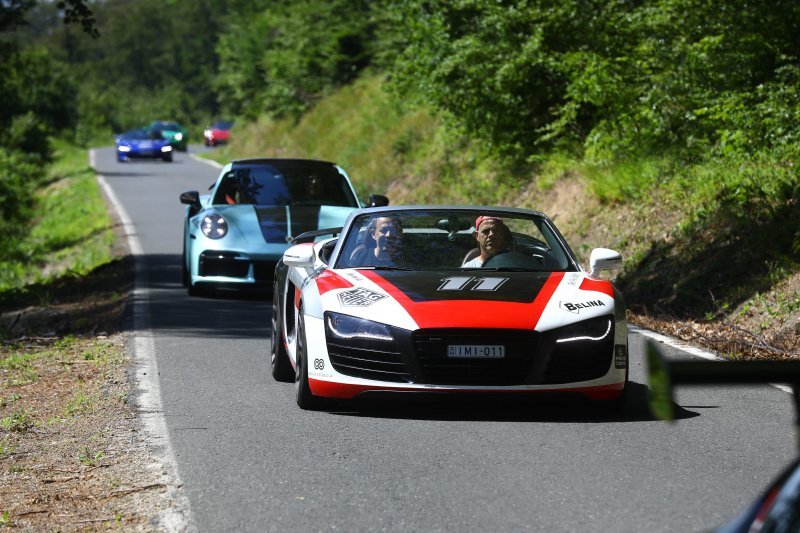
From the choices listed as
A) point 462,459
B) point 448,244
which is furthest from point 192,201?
point 462,459

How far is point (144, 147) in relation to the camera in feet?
192

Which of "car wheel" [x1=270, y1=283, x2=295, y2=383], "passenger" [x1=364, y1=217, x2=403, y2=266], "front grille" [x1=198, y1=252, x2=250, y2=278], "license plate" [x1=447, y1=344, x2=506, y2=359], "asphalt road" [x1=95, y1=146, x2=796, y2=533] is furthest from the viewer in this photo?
"front grille" [x1=198, y1=252, x2=250, y2=278]

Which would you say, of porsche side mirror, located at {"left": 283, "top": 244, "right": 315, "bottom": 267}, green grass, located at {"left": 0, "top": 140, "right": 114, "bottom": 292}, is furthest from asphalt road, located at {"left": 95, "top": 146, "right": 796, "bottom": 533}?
green grass, located at {"left": 0, "top": 140, "right": 114, "bottom": 292}

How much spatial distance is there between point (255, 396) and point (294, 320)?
1.78 ft

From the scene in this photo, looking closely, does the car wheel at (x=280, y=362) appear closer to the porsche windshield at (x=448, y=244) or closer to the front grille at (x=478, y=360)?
the porsche windshield at (x=448, y=244)

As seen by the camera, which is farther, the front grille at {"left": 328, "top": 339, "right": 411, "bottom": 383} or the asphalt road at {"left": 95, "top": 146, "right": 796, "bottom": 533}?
the front grille at {"left": 328, "top": 339, "right": 411, "bottom": 383}

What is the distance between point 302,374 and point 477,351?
1.11m

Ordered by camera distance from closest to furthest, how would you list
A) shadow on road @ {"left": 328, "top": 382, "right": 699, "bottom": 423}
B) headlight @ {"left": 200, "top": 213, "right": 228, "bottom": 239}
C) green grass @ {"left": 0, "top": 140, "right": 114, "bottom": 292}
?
shadow on road @ {"left": 328, "top": 382, "right": 699, "bottom": 423}
headlight @ {"left": 200, "top": 213, "right": 228, "bottom": 239}
green grass @ {"left": 0, "top": 140, "right": 114, "bottom": 292}

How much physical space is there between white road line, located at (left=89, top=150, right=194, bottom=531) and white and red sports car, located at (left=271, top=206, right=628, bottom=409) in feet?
2.92

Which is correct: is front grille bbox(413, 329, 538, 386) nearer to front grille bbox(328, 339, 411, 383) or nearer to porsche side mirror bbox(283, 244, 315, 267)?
front grille bbox(328, 339, 411, 383)

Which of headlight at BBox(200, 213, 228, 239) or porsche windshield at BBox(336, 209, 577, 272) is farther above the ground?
porsche windshield at BBox(336, 209, 577, 272)

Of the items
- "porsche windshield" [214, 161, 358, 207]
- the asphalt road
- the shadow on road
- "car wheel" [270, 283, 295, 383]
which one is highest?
the asphalt road

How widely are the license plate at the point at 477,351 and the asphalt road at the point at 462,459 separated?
1.27 feet

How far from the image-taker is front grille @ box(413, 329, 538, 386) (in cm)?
745
